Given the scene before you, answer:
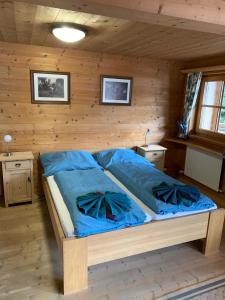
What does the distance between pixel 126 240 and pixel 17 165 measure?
175 cm

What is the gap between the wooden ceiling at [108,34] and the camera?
1876 mm

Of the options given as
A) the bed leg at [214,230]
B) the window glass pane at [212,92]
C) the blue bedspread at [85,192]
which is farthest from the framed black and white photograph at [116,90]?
the bed leg at [214,230]

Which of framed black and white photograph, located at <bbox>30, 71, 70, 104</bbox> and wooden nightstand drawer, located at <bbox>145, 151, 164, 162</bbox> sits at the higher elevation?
framed black and white photograph, located at <bbox>30, 71, 70, 104</bbox>

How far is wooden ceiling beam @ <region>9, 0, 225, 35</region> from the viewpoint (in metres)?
1.29

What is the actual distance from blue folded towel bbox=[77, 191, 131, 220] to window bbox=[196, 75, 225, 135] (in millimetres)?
2438

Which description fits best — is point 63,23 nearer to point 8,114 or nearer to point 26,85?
point 26,85

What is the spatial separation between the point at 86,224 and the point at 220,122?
9.57ft

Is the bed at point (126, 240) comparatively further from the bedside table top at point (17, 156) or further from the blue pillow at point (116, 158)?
the blue pillow at point (116, 158)

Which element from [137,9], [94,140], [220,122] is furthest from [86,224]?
[220,122]

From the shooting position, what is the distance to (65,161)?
3062 millimetres

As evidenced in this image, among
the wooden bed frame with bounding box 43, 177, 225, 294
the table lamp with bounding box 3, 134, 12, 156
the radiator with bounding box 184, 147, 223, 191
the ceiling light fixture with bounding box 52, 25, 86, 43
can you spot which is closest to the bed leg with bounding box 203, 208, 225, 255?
the wooden bed frame with bounding box 43, 177, 225, 294

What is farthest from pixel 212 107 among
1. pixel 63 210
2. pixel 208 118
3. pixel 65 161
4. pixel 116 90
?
pixel 63 210

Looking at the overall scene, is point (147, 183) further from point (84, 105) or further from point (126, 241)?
point (84, 105)

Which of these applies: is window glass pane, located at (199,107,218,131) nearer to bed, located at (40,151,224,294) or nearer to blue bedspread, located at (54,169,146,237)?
bed, located at (40,151,224,294)
